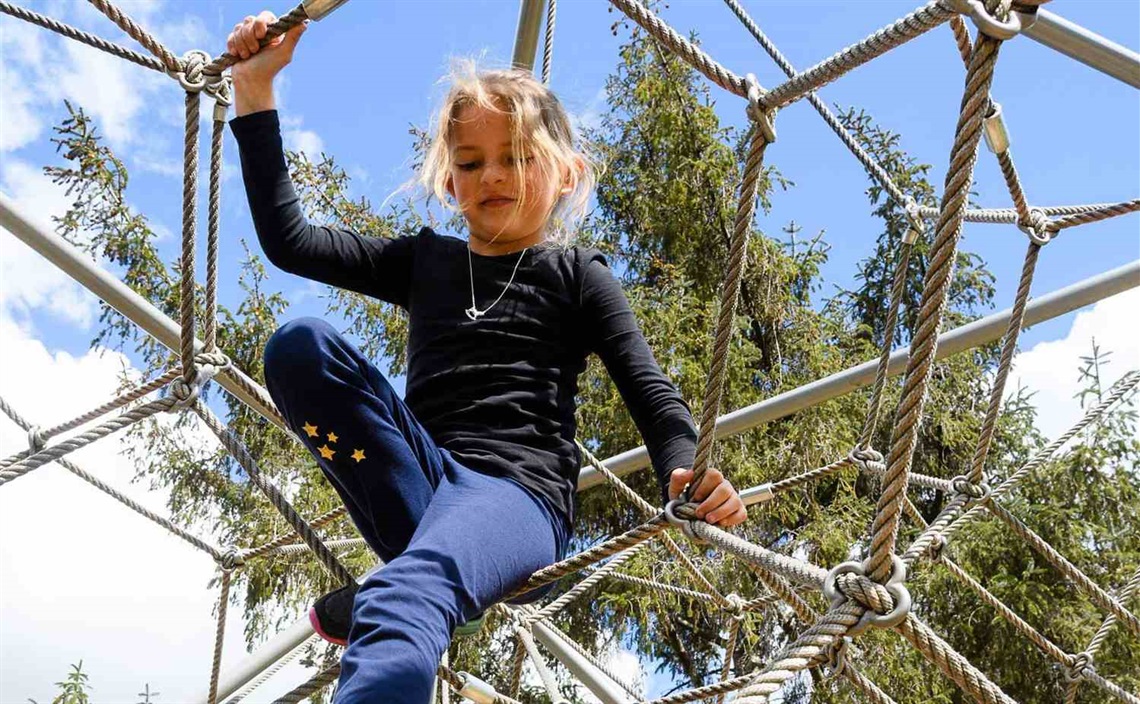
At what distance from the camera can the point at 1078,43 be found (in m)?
1.36

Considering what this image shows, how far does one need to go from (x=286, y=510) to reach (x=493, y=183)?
37cm

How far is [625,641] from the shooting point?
482 cm

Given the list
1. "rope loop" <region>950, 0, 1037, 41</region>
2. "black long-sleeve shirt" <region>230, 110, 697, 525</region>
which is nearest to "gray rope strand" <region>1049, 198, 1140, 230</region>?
"black long-sleeve shirt" <region>230, 110, 697, 525</region>

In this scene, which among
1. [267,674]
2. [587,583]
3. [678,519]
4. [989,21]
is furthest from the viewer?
[267,674]

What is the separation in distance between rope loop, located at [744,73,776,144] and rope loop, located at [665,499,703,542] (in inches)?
11.7

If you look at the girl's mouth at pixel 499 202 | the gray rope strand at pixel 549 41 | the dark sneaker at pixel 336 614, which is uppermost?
the gray rope strand at pixel 549 41

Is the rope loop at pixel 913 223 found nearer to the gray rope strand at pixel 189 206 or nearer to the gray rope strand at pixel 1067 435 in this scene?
the gray rope strand at pixel 1067 435

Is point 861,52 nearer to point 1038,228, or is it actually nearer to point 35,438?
point 1038,228

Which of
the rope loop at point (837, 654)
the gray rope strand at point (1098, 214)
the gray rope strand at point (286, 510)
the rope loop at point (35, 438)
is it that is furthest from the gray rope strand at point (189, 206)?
the gray rope strand at point (1098, 214)

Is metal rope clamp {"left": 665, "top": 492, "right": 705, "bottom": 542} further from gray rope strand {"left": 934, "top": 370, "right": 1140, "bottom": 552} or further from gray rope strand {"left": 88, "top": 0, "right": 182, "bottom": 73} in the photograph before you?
gray rope strand {"left": 934, "top": 370, "right": 1140, "bottom": 552}

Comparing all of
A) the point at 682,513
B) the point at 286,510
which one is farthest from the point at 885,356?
the point at 286,510

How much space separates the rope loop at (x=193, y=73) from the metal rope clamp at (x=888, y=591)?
0.76m

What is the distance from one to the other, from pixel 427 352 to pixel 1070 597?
402 cm

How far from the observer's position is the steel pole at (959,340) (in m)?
1.64
